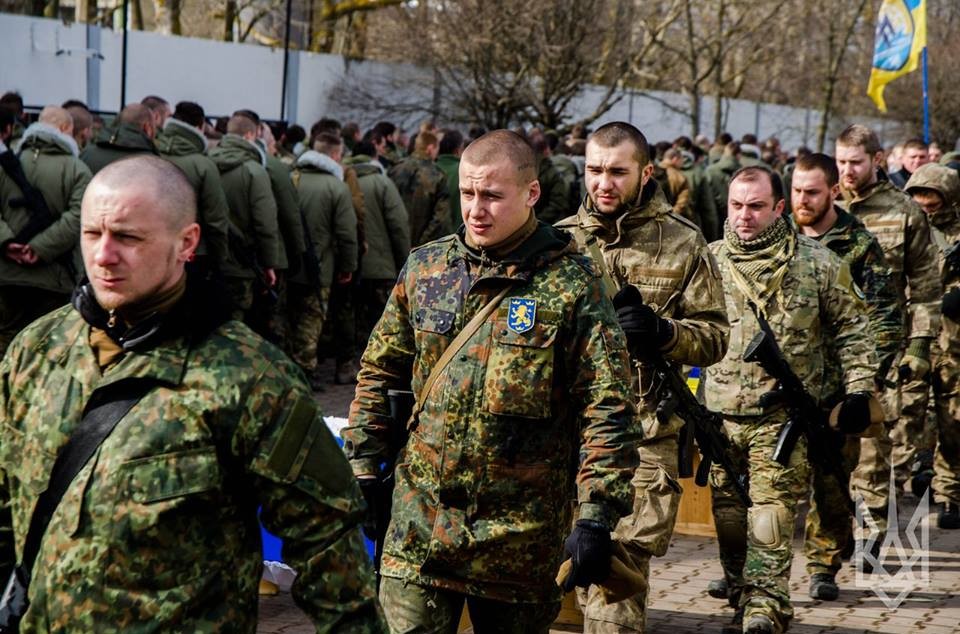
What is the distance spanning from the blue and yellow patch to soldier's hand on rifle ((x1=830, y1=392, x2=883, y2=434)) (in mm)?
2724

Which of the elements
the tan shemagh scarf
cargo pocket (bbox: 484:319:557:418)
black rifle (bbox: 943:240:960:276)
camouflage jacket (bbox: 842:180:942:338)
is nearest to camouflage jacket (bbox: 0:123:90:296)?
the tan shemagh scarf

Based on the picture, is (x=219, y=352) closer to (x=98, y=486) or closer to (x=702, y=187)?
(x=98, y=486)

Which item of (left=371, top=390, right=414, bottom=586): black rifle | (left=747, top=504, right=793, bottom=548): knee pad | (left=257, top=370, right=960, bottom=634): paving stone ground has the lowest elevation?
(left=257, top=370, right=960, bottom=634): paving stone ground

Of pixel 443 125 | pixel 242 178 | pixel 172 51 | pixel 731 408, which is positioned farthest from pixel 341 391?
pixel 443 125

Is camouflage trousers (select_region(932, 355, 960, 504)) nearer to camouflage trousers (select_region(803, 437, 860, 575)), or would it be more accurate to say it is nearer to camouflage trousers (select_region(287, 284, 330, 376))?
camouflage trousers (select_region(803, 437, 860, 575))

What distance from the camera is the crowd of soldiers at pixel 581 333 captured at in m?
4.64

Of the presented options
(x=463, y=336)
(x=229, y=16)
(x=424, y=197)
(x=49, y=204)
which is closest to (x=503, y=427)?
(x=463, y=336)

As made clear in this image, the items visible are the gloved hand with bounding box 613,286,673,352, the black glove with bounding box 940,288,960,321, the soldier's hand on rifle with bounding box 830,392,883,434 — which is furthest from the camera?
the black glove with bounding box 940,288,960,321

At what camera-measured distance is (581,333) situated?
15.4ft

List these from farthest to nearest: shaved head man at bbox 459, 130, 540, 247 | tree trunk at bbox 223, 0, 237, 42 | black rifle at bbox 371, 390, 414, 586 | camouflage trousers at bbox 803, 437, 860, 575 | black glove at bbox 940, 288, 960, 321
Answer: tree trunk at bbox 223, 0, 237, 42, black glove at bbox 940, 288, 960, 321, camouflage trousers at bbox 803, 437, 860, 575, black rifle at bbox 371, 390, 414, 586, shaved head man at bbox 459, 130, 540, 247

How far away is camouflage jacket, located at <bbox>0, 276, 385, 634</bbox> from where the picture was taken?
3.12 m

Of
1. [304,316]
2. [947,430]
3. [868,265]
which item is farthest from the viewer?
[304,316]

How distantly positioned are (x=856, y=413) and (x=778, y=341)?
481 mm

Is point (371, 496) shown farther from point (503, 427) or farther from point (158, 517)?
point (158, 517)
